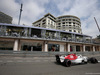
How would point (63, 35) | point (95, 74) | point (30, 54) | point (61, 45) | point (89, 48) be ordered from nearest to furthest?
1. point (95, 74)
2. point (30, 54)
3. point (61, 45)
4. point (63, 35)
5. point (89, 48)

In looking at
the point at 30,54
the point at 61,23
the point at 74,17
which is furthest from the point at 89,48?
the point at 74,17

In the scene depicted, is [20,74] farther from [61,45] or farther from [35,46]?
[61,45]

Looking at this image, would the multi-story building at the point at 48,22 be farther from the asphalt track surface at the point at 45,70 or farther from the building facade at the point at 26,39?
the asphalt track surface at the point at 45,70

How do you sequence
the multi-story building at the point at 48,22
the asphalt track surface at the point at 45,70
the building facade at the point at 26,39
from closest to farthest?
the asphalt track surface at the point at 45,70 < the building facade at the point at 26,39 < the multi-story building at the point at 48,22

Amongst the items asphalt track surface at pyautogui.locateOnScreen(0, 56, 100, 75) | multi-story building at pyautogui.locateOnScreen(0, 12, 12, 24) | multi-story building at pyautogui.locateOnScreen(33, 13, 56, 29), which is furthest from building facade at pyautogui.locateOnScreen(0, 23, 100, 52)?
multi-story building at pyautogui.locateOnScreen(33, 13, 56, 29)

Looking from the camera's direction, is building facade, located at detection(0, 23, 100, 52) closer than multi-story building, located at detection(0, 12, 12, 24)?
Yes

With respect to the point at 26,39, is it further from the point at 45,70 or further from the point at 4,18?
the point at 4,18

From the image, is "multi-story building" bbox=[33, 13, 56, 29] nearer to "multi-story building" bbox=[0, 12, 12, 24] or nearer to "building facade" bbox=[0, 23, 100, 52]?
"multi-story building" bbox=[0, 12, 12, 24]

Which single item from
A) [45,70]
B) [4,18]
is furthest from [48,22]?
[45,70]

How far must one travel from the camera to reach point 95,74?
137 inches

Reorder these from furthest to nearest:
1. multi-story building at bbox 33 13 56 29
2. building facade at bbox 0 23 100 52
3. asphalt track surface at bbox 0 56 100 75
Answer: multi-story building at bbox 33 13 56 29 → building facade at bbox 0 23 100 52 → asphalt track surface at bbox 0 56 100 75

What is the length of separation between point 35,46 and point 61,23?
153ft

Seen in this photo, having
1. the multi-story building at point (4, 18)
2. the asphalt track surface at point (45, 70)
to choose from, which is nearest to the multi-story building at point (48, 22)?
the multi-story building at point (4, 18)

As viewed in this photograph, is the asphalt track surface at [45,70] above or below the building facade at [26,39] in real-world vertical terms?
below
